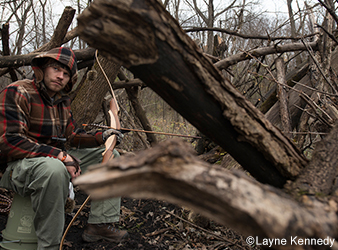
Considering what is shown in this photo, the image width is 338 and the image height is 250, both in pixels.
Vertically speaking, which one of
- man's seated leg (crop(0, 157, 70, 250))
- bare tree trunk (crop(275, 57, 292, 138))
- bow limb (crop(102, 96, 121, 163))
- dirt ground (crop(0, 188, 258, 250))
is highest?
bare tree trunk (crop(275, 57, 292, 138))

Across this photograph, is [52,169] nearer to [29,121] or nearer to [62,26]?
[29,121]

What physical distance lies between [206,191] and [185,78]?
0.44m

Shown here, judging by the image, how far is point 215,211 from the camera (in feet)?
2.53

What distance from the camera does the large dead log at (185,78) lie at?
0.80m

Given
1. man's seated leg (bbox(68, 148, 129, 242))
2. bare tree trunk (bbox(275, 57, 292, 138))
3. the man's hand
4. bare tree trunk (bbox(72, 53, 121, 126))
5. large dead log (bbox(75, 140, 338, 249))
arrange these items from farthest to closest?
bare tree trunk (bbox(72, 53, 121, 126)) < bare tree trunk (bbox(275, 57, 292, 138)) < man's seated leg (bbox(68, 148, 129, 242)) < the man's hand < large dead log (bbox(75, 140, 338, 249))

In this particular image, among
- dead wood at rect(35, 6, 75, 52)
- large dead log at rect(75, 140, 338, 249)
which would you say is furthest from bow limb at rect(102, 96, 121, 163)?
large dead log at rect(75, 140, 338, 249)

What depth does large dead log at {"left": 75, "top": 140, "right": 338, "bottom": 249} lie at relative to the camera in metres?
0.72

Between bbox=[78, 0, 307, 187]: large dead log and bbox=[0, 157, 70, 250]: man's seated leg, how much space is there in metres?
1.59

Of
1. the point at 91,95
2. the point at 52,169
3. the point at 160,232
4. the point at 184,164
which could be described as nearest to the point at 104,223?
the point at 160,232

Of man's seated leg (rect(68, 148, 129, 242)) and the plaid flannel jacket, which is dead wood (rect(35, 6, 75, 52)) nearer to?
the plaid flannel jacket

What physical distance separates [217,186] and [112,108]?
6.89 feet

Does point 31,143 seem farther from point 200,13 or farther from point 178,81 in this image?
point 200,13

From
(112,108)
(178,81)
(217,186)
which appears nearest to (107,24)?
(178,81)

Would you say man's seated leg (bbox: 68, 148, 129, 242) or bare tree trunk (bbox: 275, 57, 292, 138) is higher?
bare tree trunk (bbox: 275, 57, 292, 138)
